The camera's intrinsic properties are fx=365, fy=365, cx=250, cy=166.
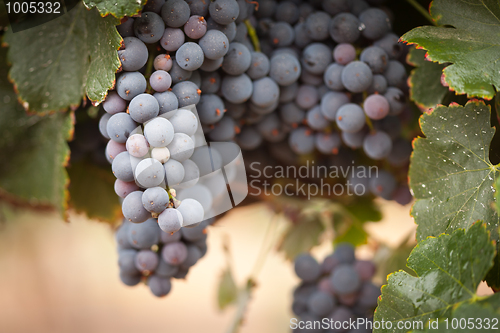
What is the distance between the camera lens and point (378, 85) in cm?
48

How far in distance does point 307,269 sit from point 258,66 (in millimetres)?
395

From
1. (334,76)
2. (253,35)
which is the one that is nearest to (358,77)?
(334,76)

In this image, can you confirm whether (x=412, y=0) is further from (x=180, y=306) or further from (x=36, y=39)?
(x=180, y=306)

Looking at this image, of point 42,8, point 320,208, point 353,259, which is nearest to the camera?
point 42,8

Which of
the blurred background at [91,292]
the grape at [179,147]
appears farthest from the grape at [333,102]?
the blurred background at [91,292]

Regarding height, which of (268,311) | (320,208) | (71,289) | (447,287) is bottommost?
(71,289)

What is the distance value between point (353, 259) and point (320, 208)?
157mm

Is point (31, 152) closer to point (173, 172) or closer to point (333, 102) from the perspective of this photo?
point (173, 172)

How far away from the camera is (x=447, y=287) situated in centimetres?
35

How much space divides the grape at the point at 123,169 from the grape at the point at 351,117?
0.91 feet

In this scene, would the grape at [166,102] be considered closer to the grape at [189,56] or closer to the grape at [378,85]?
the grape at [189,56]

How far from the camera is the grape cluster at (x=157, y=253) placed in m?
0.47

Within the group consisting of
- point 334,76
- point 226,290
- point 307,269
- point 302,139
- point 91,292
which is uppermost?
point 334,76

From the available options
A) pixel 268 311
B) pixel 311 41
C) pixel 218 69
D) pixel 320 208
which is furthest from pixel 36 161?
pixel 268 311
